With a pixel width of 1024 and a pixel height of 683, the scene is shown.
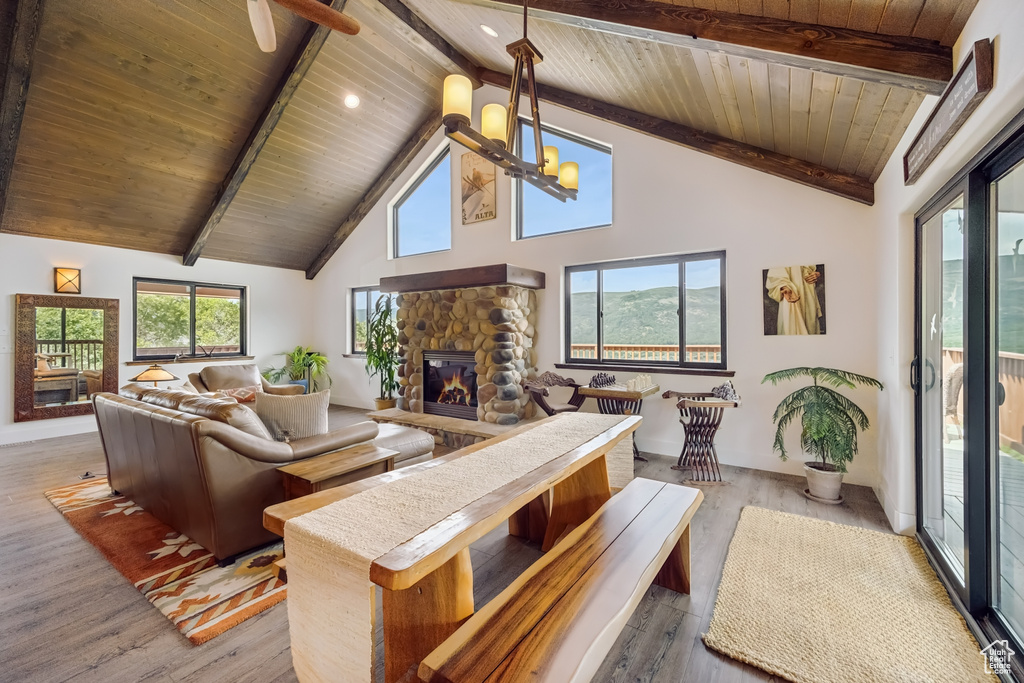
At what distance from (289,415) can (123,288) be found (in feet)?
16.5

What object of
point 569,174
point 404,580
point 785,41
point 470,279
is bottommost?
point 404,580

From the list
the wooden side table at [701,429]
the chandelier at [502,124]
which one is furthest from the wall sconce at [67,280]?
the wooden side table at [701,429]

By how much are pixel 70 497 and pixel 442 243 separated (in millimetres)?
4581

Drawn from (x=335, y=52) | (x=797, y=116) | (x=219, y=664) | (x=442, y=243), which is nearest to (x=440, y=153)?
(x=442, y=243)

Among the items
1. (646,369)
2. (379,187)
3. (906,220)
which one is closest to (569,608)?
(906,220)

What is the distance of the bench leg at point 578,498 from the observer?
234cm

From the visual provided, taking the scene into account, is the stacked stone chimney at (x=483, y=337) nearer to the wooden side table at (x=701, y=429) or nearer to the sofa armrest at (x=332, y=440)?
the wooden side table at (x=701, y=429)

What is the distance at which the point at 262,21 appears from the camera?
169 centimetres

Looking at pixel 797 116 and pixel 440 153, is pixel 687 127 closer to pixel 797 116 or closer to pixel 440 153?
pixel 797 116

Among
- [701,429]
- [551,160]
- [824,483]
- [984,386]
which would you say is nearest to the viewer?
[984,386]

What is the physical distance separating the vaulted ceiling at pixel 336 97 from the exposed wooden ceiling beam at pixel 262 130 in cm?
2

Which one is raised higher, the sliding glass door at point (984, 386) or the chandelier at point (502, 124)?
the chandelier at point (502, 124)

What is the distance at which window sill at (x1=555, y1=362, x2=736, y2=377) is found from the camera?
4.10 meters

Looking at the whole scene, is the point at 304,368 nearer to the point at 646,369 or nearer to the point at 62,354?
the point at 62,354
